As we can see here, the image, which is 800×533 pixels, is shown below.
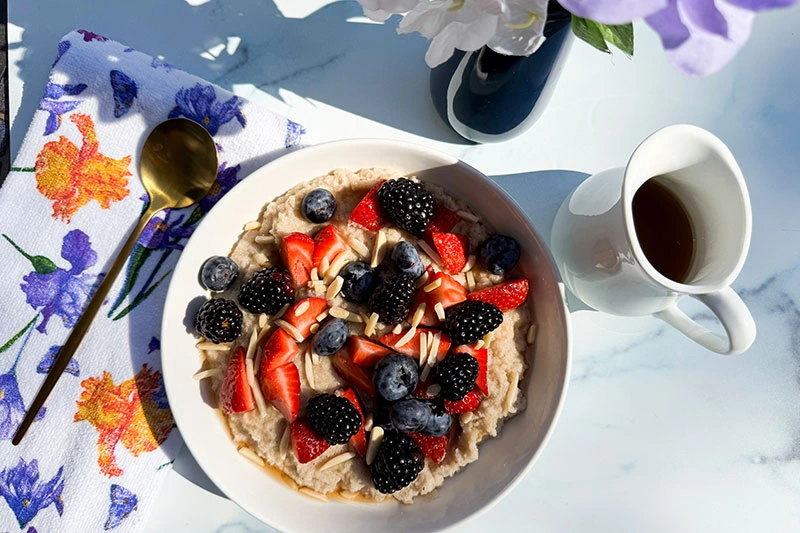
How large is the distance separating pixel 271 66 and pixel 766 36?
40.5 inches

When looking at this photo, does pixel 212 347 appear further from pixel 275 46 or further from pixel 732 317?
pixel 732 317

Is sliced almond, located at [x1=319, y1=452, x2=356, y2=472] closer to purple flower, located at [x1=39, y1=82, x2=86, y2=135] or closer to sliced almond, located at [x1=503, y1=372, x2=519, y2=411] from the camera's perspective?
sliced almond, located at [x1=503, y1=372, x2=519, y2=411]

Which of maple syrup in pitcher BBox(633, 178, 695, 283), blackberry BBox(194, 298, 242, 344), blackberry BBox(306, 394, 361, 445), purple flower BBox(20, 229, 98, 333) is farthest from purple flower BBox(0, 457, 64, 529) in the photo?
maple syrup in pitcher BBox(633, 178, 695, 283)

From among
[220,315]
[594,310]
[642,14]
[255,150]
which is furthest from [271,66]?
[642,14]

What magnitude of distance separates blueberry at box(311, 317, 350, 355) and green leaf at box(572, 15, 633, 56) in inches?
22.3

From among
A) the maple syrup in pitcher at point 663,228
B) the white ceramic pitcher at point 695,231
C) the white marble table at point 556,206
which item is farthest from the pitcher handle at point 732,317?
the white marble table at point 556,206

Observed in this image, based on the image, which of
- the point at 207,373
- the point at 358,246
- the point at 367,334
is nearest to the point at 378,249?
the point at 358,246

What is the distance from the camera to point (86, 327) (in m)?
1.16

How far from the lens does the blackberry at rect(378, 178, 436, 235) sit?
1064 mm

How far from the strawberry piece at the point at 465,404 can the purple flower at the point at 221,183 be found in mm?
553

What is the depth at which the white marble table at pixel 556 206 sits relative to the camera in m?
1.27

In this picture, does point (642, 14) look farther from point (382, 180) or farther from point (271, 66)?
point (271, 66)

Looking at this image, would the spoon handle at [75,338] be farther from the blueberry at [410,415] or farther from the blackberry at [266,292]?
the blueberry at [410,415]

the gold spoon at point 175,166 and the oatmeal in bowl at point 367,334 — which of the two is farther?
the gold spoon at point 175,166
